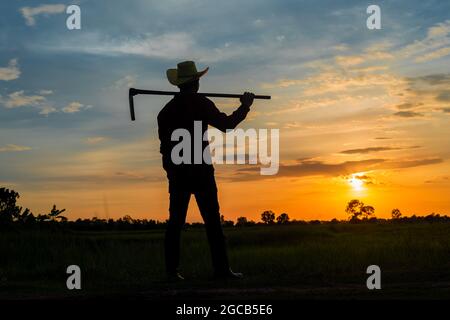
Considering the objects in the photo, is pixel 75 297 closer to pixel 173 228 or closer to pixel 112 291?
pixel 112 291

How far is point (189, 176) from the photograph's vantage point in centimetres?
962

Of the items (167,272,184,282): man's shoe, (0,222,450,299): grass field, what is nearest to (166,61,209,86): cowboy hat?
(167,272,184,282): man's shoe

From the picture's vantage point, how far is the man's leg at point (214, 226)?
9664mm

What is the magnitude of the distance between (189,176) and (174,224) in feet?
2.44

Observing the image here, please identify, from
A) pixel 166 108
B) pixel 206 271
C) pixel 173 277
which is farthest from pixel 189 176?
pixel 206 271

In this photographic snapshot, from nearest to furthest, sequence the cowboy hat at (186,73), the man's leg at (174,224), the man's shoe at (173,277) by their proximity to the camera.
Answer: the man's shoe at (173,277), the man's leg at (174,224), the cowboy hat at (186,73)

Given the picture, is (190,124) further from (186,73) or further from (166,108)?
(186,73)

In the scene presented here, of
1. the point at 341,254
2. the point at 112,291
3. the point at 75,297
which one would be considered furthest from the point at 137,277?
the point at 341,254

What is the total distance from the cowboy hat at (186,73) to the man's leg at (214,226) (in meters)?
1.69

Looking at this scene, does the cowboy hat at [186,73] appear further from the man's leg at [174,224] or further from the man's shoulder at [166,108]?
the man's leg at [174,224]

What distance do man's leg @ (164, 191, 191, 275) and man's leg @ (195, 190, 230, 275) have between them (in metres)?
0.24

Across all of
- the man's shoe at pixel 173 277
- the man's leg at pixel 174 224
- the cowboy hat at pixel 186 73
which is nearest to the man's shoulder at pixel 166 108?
the cowboy hat at pixel 186 73
